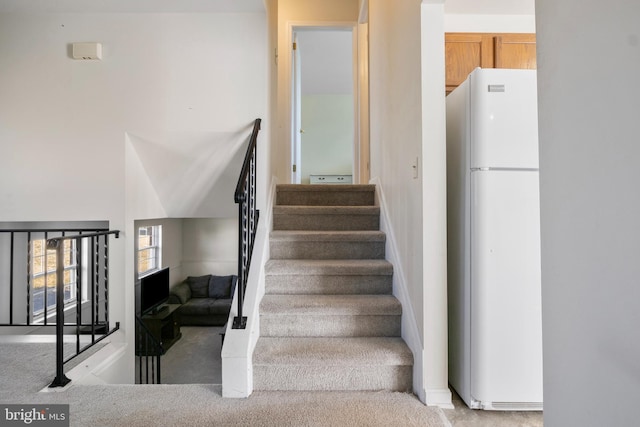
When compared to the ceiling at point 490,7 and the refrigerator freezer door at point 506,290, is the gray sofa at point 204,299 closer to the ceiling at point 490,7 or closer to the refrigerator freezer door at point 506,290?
the refrigerator freezer door at point 506,290

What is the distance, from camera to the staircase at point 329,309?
1.73m

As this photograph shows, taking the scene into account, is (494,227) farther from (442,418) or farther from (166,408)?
(166,408)

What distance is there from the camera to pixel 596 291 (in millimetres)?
676

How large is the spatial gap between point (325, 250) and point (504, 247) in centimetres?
129

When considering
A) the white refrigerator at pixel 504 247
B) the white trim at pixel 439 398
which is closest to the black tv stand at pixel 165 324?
the white trim at pixel 439 398

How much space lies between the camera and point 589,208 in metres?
0.69

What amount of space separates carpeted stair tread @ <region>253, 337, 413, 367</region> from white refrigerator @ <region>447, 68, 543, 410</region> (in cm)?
40

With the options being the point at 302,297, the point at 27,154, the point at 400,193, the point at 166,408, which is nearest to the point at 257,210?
the point at 302,297

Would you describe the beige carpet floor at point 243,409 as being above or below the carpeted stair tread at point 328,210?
below

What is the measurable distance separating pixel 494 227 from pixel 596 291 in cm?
98

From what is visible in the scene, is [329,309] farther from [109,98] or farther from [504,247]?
[109,98]

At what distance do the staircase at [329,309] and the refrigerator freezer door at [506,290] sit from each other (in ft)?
1.39

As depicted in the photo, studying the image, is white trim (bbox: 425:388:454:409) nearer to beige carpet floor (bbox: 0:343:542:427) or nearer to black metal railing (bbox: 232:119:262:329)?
beige carpet floor (bbox: 0:343:542:427)

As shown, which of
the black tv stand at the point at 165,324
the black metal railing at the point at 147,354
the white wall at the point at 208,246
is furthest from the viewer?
the white wall at the point at 208,246
